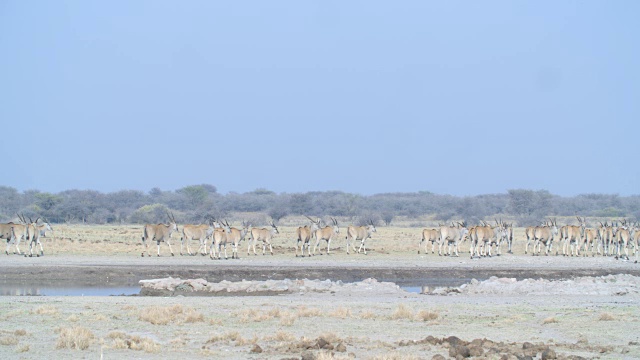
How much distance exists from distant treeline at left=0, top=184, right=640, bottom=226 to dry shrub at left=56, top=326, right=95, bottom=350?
59717 millimetres

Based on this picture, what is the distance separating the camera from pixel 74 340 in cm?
1535

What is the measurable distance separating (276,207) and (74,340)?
7465 cm

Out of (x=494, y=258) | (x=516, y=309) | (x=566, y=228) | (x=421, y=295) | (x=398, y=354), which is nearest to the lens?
(x=398, y=354)

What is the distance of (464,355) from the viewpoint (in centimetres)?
1452

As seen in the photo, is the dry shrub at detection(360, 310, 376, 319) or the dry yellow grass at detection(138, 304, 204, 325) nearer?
the dry yellow grass at detection(138, 304, 204, 325)

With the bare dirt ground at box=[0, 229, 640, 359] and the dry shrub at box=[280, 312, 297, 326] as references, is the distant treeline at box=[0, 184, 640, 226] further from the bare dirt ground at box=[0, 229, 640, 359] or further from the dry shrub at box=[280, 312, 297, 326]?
the dry shrub at box=[280, 312, 297, 326]

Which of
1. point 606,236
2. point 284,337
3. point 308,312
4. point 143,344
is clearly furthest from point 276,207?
point 143,344

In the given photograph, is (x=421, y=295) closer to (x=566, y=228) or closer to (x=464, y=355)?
(x=464, y=355)

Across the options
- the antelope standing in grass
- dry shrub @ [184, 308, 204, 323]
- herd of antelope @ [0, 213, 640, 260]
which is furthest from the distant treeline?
dry shrub @ [184, 308, 204, 323]

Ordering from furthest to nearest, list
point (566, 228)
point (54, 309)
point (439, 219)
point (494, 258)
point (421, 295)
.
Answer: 1. point (439, 219)
2. point (566, 228)
3. point (494, 258)
4. point (421, 295)
5. point (54, 309)

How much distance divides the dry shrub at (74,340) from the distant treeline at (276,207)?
59.7 meters

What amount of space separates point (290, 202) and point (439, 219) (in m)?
16.6

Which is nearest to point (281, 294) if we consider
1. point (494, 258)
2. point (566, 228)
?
point (494, 258)

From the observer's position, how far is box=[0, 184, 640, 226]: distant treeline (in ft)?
260
